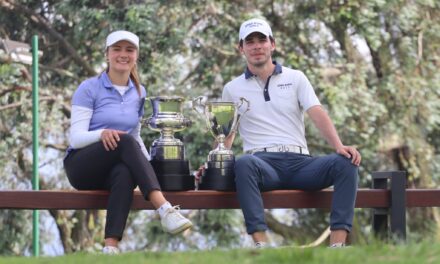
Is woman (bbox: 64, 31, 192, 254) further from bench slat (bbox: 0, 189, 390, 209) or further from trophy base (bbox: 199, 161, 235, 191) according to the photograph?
trophy base (bbox: 199, 161, 235, 191)

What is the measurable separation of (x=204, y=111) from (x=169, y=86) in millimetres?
8280

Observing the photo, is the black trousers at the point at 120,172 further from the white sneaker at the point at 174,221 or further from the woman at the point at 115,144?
the white sneaker at the point at 174,221

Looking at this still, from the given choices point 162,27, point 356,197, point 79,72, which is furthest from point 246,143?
point 79,72

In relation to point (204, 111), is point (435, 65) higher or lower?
higher

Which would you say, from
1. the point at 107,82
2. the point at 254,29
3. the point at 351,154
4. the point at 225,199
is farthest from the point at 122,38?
the point at 351,154

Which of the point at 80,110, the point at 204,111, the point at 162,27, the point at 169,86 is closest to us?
the point at 80,110

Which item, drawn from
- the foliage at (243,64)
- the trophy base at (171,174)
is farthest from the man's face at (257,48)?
the foliage at (243,64)

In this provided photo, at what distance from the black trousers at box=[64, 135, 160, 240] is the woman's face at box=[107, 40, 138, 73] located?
21.6 inches

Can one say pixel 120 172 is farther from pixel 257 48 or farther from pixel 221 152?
pixel 257 48

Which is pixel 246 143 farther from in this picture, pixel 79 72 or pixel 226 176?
pixel 79 72

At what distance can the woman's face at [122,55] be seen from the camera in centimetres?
695

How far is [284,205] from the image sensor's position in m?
7.09

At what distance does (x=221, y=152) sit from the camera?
7.14 metres

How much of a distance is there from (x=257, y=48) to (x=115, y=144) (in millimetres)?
1172
